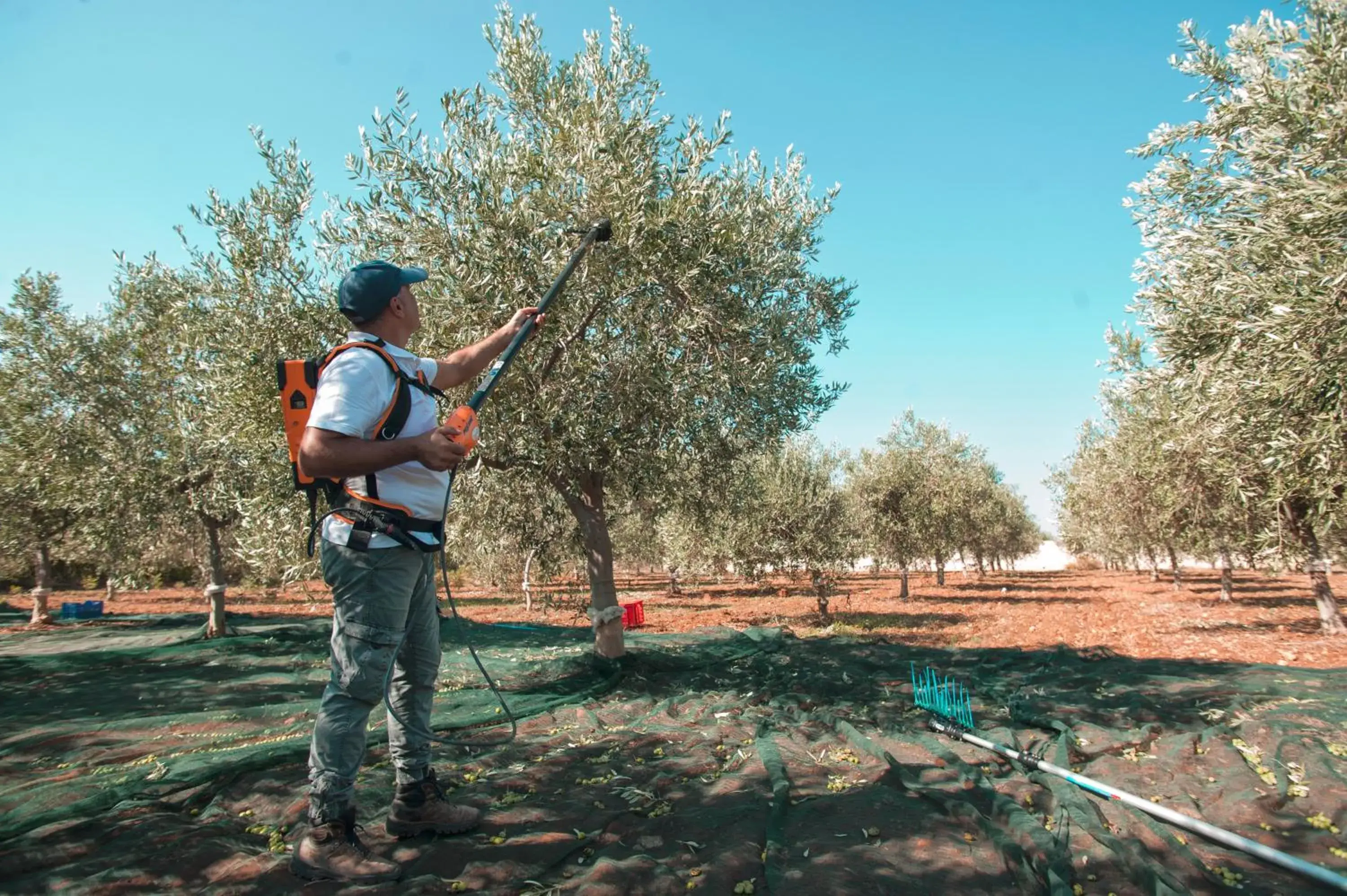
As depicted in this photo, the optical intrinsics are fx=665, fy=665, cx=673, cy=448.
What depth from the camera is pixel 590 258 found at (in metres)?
7.28

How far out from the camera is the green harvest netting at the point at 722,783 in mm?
3227

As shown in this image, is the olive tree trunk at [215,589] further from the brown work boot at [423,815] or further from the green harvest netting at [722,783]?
the brown work boot at [423,815]

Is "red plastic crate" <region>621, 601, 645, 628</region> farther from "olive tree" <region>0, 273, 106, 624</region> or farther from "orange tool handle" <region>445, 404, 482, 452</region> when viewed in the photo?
"orange tool handle" <region>445, 404, 482, 452</region>

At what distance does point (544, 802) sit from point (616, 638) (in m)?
5.16

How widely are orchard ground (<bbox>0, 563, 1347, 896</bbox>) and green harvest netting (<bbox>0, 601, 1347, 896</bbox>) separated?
0.07 ft

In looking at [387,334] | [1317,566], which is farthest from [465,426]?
[1317,566]

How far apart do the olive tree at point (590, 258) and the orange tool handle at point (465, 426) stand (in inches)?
147

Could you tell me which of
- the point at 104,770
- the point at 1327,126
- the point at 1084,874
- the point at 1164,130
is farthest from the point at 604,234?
the point at 1164,130

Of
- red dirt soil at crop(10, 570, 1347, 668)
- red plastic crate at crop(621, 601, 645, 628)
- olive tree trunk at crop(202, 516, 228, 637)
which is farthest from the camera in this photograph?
red plastic crate at crop(621, 601, 645, 628)

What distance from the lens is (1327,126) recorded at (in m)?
6.64

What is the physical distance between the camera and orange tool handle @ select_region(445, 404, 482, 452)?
3455mm

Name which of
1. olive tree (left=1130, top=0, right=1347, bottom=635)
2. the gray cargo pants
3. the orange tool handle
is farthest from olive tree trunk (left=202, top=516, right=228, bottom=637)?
olive tree (left=1130, top=0, right=1347, bottom=635)

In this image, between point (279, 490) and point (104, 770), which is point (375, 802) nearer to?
point (104, 770)

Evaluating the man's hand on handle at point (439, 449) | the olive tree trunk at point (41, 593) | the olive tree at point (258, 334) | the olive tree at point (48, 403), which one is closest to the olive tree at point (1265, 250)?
the man's hand on handle at point (439, 449)
